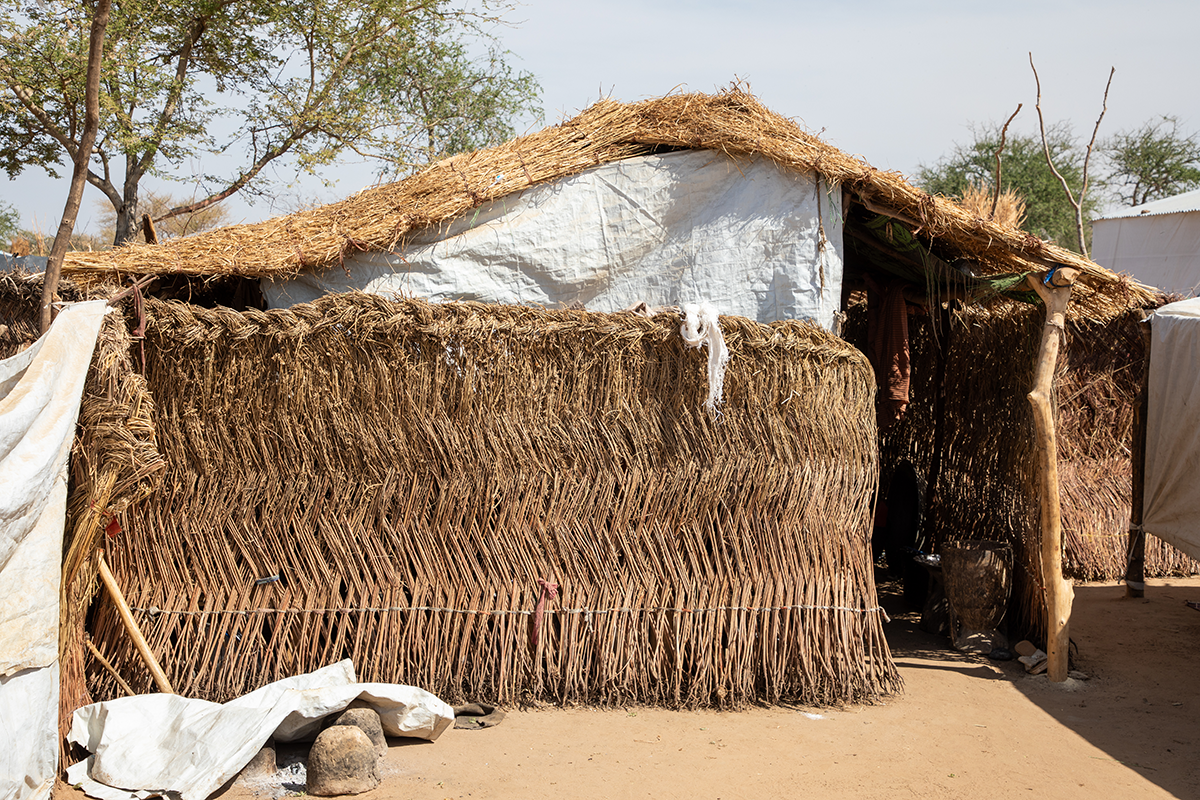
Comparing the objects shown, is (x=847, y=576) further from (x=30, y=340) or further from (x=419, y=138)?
(x=419, y=138)

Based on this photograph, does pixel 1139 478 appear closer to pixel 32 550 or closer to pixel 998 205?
pixel 998 205

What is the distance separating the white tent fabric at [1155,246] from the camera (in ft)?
47.6

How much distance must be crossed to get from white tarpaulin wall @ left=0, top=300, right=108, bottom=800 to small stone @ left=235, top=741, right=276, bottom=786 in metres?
0.71

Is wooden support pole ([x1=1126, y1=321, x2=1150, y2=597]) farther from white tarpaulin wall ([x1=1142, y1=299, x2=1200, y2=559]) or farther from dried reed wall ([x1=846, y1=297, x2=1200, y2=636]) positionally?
dried reed wall ([x1=846, y1=297, x2=1200, y2=636])

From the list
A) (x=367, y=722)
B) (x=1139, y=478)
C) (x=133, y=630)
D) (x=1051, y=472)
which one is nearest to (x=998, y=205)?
(x=1139, y=478)

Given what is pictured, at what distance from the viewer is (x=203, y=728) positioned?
145 inches

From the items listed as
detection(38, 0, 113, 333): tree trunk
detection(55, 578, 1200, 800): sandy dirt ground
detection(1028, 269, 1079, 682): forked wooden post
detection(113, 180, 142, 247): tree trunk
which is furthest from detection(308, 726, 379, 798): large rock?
detection(113, 180, 142, 247): tree trunk

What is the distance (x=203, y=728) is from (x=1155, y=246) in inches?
673

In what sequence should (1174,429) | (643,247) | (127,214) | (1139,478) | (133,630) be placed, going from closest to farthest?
(133,630) < (643,247) < (1174,429) < (1139,478) < (127,214)

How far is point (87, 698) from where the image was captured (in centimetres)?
396

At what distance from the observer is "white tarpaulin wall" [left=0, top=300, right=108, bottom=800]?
9.82 ft

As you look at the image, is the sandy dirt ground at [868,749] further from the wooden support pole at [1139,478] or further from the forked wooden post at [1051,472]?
the wooden support pole at [1139,478]

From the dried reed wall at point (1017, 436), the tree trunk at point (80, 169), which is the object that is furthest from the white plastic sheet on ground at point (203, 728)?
the dried reed wall at point (1017, 436)

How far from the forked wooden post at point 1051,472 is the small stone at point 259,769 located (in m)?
4.33
